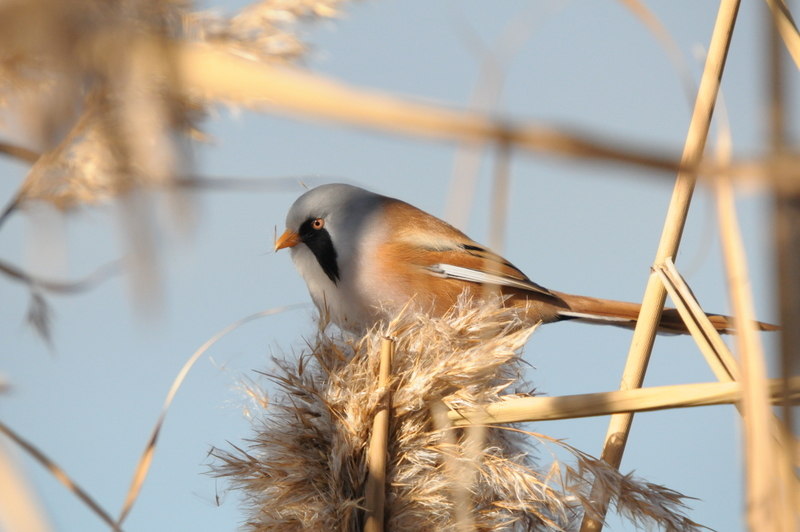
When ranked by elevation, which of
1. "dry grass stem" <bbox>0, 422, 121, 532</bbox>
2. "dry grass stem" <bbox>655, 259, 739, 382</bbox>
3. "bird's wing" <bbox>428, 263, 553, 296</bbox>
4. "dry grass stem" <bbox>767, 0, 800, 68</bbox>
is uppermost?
"bird's wing" <bbox>428, 263, 553, 296</bbox>

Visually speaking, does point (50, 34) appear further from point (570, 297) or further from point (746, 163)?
point (570, 297)

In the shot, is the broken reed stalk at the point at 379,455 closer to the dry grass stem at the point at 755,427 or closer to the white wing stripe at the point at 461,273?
the dry grass stem at the point at 755,427

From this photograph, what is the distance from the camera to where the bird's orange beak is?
8.29 ft

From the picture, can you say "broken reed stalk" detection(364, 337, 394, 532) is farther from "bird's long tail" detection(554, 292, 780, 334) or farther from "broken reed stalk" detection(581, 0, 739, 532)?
"bird's long tail" detection(554, 292, 780, 334)

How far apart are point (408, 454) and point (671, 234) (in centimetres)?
67

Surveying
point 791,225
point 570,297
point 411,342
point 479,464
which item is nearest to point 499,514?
point 479,464

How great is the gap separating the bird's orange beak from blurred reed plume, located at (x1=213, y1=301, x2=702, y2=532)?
3.66 feet

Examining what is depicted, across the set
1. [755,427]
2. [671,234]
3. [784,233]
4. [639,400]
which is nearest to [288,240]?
[671,234]

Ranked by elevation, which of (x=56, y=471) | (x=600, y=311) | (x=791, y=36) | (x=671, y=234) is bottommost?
(x=56, y=471)

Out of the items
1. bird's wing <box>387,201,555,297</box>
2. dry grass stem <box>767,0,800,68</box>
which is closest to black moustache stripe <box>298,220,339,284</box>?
bird's wing <box>387,201,555,297</box>

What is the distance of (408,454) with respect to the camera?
132cm

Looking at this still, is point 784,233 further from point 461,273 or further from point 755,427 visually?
point 461,273

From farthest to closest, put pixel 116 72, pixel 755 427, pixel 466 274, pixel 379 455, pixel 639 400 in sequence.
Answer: pixel 466 274 → pixel 379 455 → pixel 639 400 → pixel 755 427 → pixel 116 72

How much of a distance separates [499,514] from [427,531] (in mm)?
166
